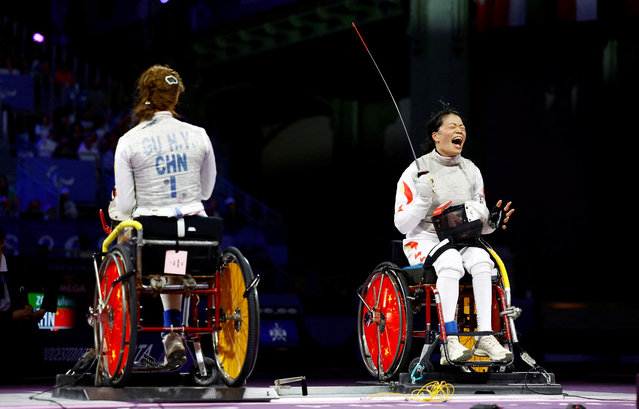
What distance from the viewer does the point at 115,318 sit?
4.69 metres

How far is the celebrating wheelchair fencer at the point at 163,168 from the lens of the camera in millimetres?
4777

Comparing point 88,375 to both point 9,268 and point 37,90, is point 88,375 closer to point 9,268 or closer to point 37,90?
point 9,268

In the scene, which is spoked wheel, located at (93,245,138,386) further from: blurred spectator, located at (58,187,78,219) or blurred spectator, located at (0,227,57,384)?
blurred spectator, located at (58,187,78,219)

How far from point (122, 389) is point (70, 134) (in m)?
13.7

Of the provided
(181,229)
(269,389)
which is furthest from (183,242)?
(269,389)

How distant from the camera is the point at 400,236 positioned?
17.6 meters

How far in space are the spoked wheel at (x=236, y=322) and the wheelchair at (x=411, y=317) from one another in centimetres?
127

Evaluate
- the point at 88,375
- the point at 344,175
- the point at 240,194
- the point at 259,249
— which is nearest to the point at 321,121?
the point at 344,175

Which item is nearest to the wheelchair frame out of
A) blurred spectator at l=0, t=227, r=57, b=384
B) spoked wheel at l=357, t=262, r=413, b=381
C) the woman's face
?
spoked wheel at l=357, t=262, r=413, b=381

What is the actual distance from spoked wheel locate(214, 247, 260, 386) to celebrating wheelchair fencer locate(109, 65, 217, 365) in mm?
219

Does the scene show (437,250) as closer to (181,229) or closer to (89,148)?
(181,229)

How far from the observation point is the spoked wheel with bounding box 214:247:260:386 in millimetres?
4523

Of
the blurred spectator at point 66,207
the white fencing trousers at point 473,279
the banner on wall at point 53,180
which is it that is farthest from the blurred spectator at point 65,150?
the white fencing trousers at point 473,279

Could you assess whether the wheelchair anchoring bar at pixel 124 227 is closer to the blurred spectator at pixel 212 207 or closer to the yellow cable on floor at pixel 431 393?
the yellow cable on floor at pixel 431 393
